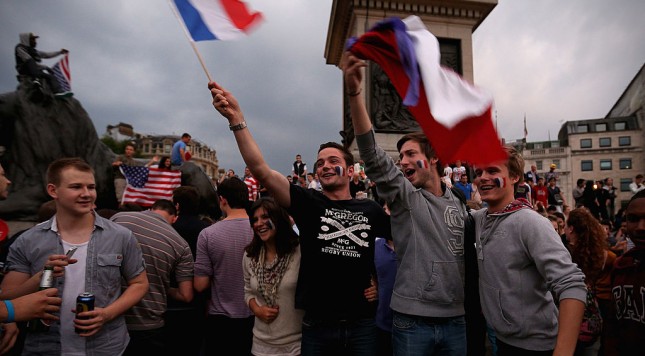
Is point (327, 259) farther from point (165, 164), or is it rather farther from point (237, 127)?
point (165, 164)

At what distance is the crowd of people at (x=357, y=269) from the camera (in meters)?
2.29

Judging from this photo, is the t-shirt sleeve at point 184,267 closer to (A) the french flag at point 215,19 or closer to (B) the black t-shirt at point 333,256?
(B) the black t-shirt at point 333,256

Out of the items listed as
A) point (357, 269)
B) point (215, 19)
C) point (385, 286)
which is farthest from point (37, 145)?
point (357, 269)

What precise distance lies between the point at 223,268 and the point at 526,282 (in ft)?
8.15

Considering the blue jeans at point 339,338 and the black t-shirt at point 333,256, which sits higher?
the black t-shirt at point 333,256

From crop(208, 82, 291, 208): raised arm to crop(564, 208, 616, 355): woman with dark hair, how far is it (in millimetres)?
2588

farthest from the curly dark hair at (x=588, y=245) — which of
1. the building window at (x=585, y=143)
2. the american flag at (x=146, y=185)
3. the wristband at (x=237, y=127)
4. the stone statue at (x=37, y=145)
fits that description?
the building window at (x=585, y=143)

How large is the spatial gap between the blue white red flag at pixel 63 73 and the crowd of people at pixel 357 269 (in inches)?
280

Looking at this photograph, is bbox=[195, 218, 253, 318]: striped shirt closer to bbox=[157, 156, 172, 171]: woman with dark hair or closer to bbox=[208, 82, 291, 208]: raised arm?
bbox=[208, 82, 291, 208]: raised arm

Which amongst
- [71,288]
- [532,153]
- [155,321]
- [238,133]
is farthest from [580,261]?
[532,153]

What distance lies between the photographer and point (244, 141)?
2777 mm

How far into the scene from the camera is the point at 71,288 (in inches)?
103

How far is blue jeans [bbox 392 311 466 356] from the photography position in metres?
2.48

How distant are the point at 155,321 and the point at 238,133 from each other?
1.71 m
